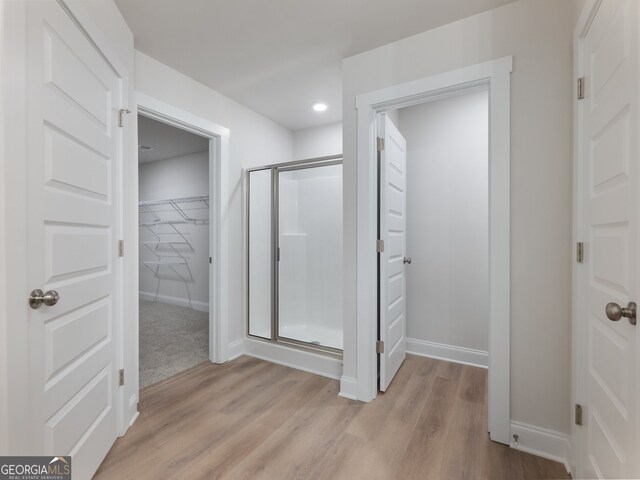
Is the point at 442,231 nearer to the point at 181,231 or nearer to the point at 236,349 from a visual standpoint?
the point at 236,349

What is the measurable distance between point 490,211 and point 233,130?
245cm

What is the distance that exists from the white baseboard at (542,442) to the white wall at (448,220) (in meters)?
1.16

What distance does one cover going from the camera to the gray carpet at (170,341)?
277 cm

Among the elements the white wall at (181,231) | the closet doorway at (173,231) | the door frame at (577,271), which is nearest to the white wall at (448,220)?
the door frame at (577,271)

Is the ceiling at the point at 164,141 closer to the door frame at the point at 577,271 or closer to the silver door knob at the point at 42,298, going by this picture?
the silver door knob at the point at 42,298

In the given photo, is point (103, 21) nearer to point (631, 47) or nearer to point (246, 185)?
point (246, 185)

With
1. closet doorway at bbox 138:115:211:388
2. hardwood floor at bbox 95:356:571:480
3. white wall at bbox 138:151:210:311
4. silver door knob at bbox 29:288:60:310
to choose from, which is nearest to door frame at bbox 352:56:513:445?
hardwood floor at bbox 95:356:571:480

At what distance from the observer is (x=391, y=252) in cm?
249

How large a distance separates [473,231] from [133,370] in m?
2.97

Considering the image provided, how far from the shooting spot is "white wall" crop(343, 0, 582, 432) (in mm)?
1633

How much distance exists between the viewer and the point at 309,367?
9.13ft

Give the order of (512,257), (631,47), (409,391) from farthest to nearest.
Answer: (409,391) < (512,257) < (631,47)

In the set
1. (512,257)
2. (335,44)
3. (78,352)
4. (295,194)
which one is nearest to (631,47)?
(512,257)

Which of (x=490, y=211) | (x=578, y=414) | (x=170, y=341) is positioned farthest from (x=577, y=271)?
(x=170, y=341)
